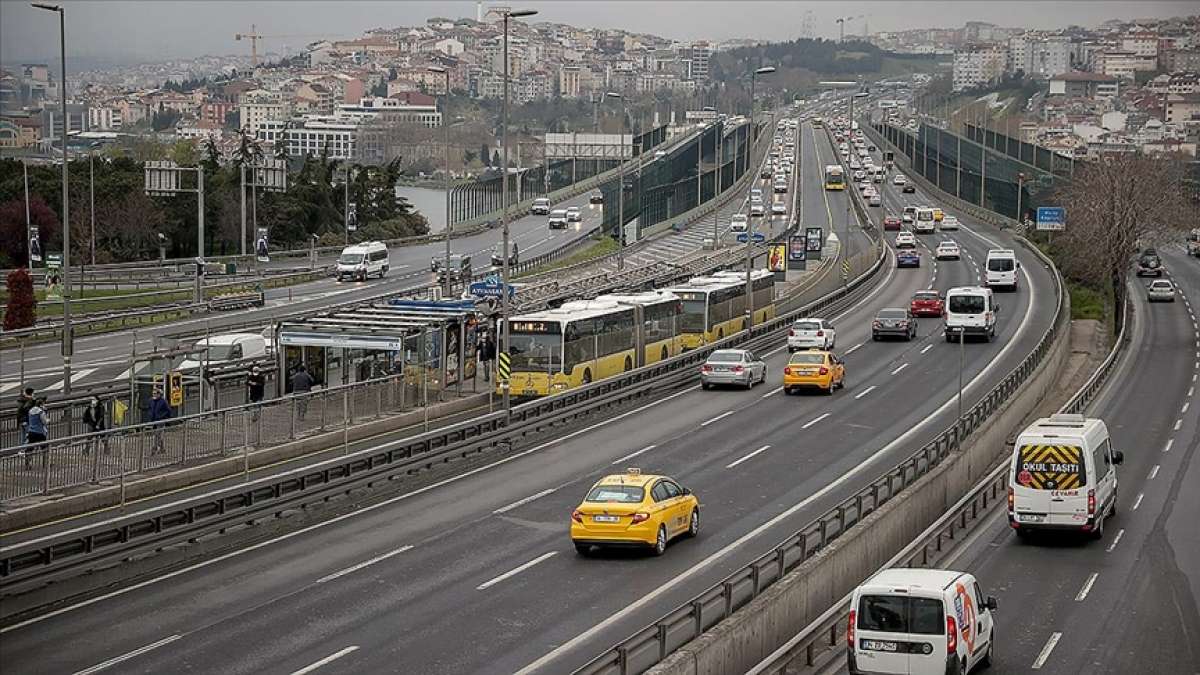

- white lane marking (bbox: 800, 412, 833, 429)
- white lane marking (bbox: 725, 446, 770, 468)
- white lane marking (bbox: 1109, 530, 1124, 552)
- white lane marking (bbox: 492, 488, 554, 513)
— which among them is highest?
white lane marking (bbox: 492, 488, 554, 513)

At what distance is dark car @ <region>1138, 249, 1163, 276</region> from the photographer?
351 feet

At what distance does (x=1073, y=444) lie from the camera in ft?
103

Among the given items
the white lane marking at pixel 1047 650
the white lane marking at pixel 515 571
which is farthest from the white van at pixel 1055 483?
the white lane marking at pixel 515 571

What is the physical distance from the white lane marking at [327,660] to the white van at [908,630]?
20.7 ft

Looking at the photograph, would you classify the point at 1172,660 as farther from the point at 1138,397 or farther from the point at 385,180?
the point at 385,180

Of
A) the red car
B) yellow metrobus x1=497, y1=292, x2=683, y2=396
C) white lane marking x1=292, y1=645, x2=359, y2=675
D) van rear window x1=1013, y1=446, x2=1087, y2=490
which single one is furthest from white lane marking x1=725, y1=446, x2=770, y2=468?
the red car

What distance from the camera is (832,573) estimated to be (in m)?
24.4

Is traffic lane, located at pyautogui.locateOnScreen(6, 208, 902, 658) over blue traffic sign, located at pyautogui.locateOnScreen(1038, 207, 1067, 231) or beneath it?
beneath

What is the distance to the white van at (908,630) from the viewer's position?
20078 millimetres

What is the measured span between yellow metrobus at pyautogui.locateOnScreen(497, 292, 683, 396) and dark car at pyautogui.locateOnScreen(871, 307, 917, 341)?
12534 mm

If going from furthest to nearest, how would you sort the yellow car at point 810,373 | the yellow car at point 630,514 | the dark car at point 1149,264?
1. the dark car at point 1149,264
2. the yellow car at point 810,373
3. the yellow car at point 630,514

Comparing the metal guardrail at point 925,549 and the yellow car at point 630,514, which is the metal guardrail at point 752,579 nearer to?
the metal guardrail at point 925,549

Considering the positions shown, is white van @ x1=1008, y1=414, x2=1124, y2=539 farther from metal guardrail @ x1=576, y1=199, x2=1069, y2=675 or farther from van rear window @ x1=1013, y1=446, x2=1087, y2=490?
metal guardrail @ x1=576, y1=199, x2=1069, y2=675

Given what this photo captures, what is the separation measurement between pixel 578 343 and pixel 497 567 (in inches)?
847
